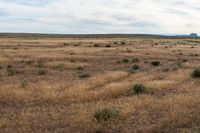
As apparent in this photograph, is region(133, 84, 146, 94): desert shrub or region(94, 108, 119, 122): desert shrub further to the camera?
region(133, 84, 146, 94): desert shrub

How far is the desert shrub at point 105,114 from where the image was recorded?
11593 mm

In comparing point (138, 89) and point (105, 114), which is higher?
point (105, 114)

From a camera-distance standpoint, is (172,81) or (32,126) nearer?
(32,126)

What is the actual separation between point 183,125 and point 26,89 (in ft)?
29.2

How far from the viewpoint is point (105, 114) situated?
11.8 metres

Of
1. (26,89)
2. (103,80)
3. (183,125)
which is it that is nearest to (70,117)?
(183,125)

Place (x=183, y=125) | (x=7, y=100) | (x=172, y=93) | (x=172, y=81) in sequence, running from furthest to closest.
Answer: (x=172, y=81) < (x=172, y=93) < (x=7, y=100) < (x=183, y=125)

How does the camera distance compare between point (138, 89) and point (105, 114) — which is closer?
point (105, 114)

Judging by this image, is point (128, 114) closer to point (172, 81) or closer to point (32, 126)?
point (32, 126)

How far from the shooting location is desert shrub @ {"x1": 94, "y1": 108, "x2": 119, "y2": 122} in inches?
456

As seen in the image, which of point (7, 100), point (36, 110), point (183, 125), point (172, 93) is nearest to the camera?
point (183, 125)

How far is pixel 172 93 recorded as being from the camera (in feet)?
55.6

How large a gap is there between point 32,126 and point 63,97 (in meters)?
4.73

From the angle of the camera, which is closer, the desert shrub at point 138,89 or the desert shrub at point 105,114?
the desert shrub at point 105,114
